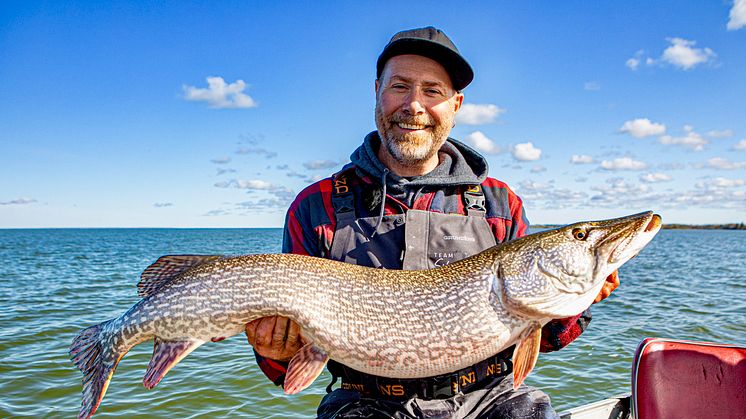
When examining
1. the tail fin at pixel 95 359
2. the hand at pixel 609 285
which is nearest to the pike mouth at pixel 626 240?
the hand at pixel 609 285

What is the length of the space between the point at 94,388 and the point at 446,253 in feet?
6.83

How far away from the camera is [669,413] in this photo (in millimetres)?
3084

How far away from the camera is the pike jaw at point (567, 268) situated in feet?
8.74

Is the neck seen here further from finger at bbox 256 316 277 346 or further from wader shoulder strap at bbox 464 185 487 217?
finger at bbox 256 316 277 346

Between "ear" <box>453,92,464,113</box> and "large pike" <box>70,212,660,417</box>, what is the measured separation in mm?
1240

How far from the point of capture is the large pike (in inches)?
105

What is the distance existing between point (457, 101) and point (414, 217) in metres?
1.03

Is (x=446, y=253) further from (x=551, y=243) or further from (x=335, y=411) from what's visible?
(x=335, y=411)

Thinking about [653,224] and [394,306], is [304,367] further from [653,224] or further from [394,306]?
[653,224]

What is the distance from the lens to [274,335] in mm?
2768

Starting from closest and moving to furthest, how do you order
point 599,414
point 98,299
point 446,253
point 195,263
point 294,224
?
1. point 195,263
2. point 446,253
3. point 294,224
4. point 599,414
5. point 98,299

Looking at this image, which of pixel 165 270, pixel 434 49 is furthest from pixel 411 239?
pixel 165 270

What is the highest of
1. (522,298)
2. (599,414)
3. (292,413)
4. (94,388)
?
(522,298)

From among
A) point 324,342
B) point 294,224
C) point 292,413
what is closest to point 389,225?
point 294,224
